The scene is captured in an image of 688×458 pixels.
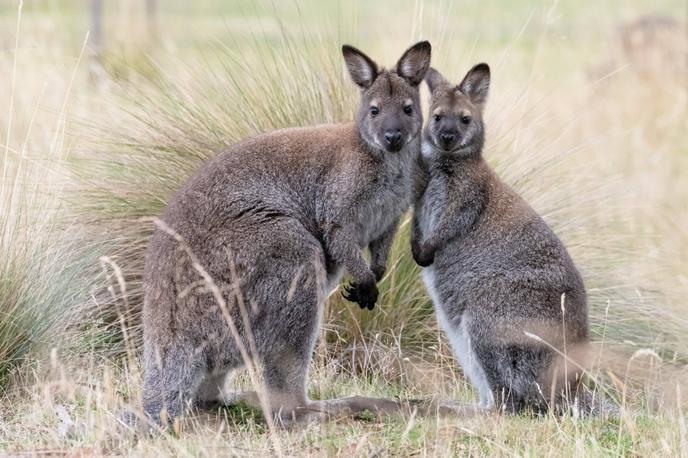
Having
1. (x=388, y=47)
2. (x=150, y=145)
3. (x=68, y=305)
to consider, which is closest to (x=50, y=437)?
(x=68, y=305)

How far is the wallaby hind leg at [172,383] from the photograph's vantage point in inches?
202

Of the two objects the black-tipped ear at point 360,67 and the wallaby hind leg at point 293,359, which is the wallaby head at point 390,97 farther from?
the wallaby hind leg at point 293,359

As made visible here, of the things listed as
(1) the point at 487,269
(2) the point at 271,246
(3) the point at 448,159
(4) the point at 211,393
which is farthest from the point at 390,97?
(4) the point at 211,393

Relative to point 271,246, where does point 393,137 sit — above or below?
above

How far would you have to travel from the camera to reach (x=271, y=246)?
529cm

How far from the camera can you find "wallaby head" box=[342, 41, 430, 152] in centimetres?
578

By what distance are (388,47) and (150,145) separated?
2670 millimetres

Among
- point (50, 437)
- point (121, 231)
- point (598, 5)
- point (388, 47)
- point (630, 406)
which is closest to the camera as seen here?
point (50, 437)

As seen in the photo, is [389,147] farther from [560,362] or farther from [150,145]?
[150,145]

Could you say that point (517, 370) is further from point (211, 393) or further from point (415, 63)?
point (415, 63)

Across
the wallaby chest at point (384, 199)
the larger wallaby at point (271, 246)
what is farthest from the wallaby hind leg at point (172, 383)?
the wallaby chest at point (384, 199)

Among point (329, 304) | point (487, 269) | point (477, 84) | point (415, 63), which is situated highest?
point (415, 63)

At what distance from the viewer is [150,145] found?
7.26 meters

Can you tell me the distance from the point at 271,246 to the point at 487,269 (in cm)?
124
